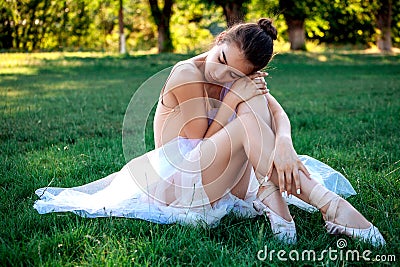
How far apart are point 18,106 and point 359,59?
1109 cm

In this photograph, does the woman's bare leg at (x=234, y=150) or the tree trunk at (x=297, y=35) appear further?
the tree trunk at (x=297, y=35)

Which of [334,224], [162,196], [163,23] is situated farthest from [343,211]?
[163,23]

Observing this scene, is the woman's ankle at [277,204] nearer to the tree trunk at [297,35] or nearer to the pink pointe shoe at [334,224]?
the pink pointe shoe at [334,224]

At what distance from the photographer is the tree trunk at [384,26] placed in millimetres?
19578

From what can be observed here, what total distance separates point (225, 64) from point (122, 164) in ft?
4.09

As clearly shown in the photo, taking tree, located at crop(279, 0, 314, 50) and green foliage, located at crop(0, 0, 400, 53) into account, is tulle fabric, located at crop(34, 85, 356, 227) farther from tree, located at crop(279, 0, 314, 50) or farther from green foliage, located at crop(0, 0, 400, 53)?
tree, located at crop(279, 0, 314, 50)

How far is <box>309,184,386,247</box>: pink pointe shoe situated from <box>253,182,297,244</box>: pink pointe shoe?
152mm

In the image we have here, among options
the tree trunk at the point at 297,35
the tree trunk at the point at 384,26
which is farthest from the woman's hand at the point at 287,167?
the tree trunk at the point at 384,26

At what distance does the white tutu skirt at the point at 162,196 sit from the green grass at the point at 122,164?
0.22ft

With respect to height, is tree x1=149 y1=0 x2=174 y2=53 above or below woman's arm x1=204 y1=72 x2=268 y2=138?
below

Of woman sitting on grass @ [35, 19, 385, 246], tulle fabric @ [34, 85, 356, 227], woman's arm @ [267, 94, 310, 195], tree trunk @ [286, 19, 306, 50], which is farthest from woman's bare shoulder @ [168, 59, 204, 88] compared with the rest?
tree trunk @ [286, 19, 306, 50]

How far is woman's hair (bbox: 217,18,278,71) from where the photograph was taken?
87.2 inches

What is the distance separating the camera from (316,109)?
5.57 meters

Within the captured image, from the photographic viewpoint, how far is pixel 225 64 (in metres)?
2.32
